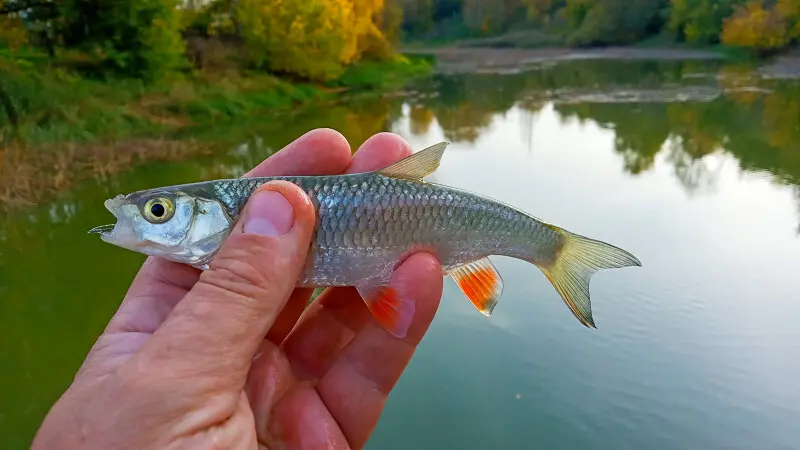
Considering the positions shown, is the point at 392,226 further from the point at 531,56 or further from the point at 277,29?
the point at 531,56

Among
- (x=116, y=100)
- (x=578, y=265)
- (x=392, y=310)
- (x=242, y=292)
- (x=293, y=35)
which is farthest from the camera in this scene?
(x=293, y=35)

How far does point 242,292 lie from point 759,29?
4188 centimetres

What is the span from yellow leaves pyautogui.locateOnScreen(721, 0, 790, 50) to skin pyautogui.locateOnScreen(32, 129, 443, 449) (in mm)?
40504

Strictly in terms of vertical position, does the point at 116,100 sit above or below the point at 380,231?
below

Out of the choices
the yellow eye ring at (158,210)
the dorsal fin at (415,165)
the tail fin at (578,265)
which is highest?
the dorsal fin at (415,165)

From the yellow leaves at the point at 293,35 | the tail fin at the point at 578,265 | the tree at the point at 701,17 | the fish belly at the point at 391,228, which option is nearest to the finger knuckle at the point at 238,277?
the fish belly at the point at 391,228

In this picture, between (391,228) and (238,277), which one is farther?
(391,228)

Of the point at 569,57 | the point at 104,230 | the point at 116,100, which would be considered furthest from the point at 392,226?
the point at 569,57

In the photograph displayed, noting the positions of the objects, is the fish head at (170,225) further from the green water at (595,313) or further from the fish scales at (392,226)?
the green water at (595,313)

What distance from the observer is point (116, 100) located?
1781 centimetres

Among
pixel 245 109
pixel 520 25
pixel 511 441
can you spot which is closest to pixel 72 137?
pixel 245 109

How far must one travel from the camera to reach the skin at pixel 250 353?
1987 millimetres

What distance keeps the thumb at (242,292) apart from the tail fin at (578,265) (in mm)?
1087

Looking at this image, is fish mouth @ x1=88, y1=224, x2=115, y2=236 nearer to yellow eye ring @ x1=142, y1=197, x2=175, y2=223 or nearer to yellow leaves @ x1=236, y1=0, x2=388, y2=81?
yellow eye ring @ x1=142, y1=197, x2=175, y2=223
